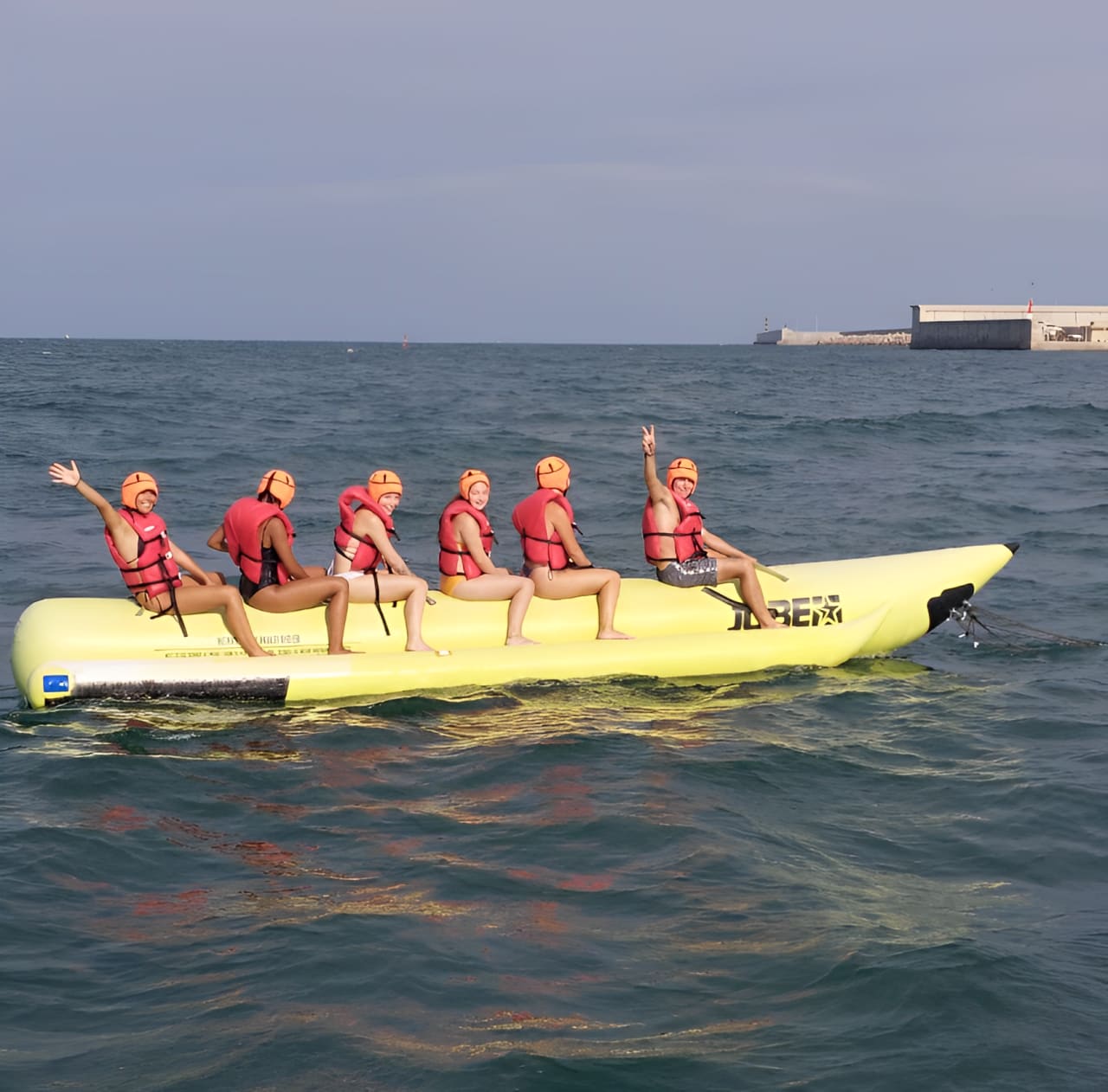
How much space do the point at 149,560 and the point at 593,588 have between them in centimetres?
266

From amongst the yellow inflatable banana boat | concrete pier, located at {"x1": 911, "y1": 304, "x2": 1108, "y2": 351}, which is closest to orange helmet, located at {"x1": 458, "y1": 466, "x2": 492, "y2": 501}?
the yellow inflatable banana boat

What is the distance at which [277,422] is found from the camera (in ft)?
79.2

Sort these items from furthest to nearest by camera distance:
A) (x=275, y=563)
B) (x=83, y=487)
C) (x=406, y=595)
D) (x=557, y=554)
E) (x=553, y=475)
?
1. (x=557, y=554)
2. (x=553, y=475)
3. (x=406, y=595)
4. (x=275, y=563)
5. (x=83, y=487)

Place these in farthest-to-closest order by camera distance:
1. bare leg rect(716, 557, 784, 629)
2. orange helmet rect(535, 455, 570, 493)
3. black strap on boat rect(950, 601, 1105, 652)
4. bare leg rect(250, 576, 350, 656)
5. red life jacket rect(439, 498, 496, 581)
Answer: black strap on boat rect(950, 601, 1105, 652), bare leg rect(716, 557, 784, 629), orange helmet rect(535, 455, 570, 493), red life jacket rect(439, 498, 496, 581), bare leg rect(250, 576, 350, 656)

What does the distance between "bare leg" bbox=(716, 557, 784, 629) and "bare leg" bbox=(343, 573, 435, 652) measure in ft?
6.57

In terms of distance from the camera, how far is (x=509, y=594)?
7.85 meters

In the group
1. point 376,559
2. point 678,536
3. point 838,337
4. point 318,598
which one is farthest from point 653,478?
point 838,337

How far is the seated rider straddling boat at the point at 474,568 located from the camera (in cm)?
779

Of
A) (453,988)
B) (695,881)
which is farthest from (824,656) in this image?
(453,988)

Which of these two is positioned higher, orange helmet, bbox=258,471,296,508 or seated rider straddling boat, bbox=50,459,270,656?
orange helmet, bbox=258,471,296,508

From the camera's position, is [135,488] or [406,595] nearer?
[135,488]

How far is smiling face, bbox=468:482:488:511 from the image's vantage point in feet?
25.1

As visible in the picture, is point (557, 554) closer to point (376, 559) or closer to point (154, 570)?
point (376, 559)

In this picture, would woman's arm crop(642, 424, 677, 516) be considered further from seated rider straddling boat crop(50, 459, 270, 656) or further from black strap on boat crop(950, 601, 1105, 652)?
seated rider straddling boat crop(50, 459, 270, 656)
